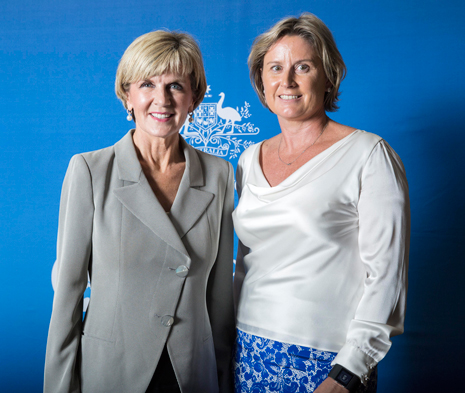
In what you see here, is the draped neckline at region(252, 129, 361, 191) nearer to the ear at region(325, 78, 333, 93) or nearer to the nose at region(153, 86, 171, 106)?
the ear at region(325, 78, 333, 93)

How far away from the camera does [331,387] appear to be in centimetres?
120

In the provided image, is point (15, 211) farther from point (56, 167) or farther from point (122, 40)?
point (122, 40)

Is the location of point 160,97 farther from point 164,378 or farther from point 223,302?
point 164,378

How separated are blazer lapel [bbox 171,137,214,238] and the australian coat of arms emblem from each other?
102 centimetres

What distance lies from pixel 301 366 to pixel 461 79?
178cm

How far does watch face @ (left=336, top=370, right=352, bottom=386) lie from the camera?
1.18m

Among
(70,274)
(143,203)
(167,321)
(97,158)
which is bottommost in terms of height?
(167,321)

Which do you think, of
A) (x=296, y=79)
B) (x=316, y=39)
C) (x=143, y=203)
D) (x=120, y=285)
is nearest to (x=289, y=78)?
(x=296, y=79)

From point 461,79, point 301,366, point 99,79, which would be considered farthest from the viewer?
point 99,79

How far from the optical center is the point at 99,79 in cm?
264

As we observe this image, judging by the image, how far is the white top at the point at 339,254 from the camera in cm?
123

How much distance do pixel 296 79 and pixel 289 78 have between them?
0.09 ft

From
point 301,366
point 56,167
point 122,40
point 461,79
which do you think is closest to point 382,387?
point 301,366

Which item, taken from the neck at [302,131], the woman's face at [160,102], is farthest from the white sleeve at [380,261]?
the woman's face at [160,102]
